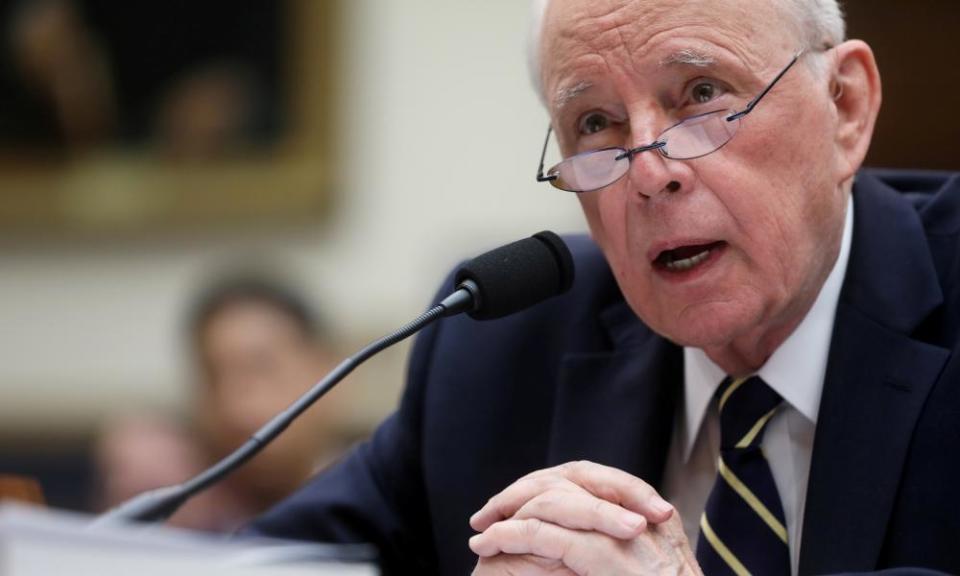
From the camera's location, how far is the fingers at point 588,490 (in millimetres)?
1528

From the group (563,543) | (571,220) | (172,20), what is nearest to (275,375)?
(571,220)

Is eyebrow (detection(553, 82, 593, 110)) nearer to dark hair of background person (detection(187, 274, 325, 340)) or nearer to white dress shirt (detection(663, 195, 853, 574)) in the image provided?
white dress shirt (detection(663, 195, 853, 574))

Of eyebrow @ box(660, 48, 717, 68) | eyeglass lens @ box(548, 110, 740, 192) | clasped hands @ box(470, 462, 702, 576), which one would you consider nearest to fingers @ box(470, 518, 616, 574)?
clasped hands @ box(470, 462, 702, 576)

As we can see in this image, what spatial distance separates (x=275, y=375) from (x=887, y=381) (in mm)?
2113

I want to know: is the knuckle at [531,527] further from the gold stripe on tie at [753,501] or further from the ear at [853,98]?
the ear at [853,98]

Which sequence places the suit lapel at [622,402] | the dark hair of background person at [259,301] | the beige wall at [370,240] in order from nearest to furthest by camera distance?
the suit lapel at [622,402], the dark hair of background person at [259,301], the beige wall at [370,240]

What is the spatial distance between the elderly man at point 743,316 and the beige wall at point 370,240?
2.87m

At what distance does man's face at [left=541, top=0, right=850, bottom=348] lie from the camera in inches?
68.0

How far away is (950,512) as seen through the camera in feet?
5.42

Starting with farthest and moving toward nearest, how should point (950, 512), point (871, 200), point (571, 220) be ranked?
point (571, 220) < point (871, 200) < point (950, 512)

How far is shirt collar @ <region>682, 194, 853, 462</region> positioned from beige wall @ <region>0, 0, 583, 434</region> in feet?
9.37

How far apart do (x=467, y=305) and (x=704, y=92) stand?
39 cm

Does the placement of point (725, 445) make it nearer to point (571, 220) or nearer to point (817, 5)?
point (817, 5)

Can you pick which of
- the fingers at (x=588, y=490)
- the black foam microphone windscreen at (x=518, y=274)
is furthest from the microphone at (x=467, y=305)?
the fingers at (x=588, y=490)
